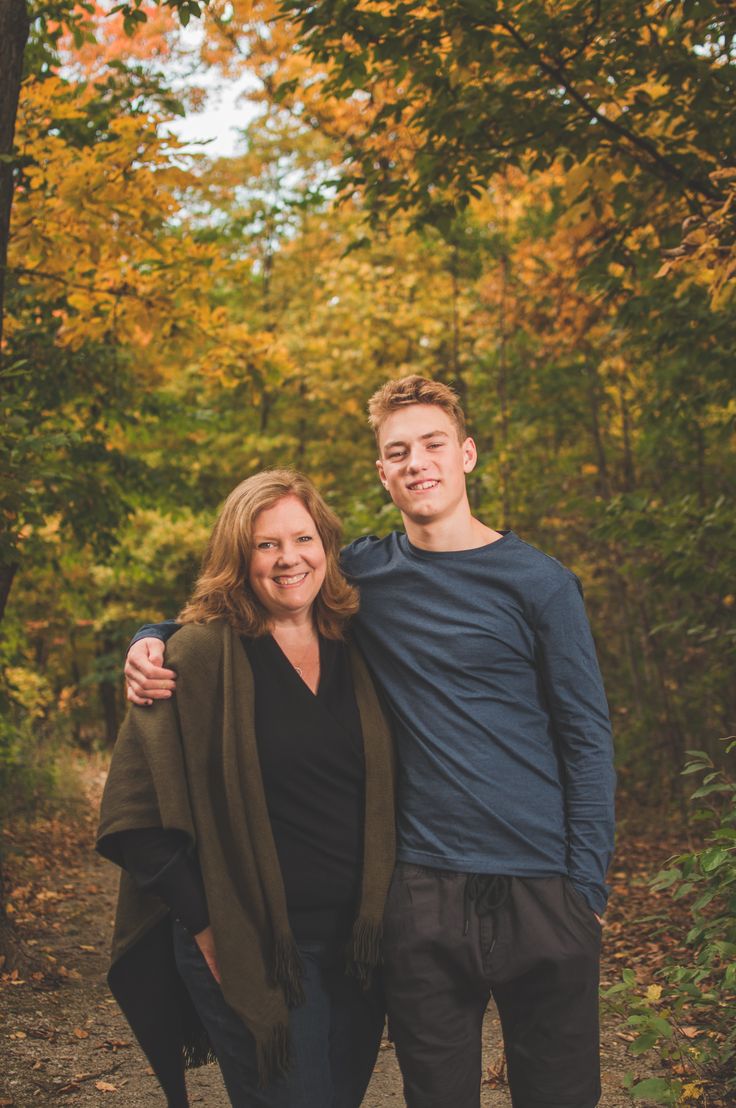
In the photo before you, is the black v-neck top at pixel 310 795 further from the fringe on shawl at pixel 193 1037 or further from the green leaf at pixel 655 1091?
the green leaf at pixel 655 1091

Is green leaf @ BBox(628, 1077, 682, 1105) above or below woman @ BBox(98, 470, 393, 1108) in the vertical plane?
below

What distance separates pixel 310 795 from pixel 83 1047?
3.00 m

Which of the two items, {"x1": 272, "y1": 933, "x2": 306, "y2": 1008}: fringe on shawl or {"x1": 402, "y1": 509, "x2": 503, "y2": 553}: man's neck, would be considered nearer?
{"x1": 272, "y1": 933, "x2": 306, "y2": 1008}: fringe on shawl

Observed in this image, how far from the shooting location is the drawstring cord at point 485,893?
246cm

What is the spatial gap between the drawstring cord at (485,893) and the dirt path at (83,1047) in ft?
7.08

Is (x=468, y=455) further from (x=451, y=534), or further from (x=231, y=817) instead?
(x=231, y=817)

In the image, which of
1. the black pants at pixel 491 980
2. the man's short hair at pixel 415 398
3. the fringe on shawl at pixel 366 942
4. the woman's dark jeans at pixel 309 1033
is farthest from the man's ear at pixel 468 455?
the woman's dark jeans at pixel 309 1033

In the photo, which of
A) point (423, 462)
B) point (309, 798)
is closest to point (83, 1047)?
point (309, 798)

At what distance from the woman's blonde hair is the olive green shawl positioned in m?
0.12

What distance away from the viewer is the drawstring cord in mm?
2459

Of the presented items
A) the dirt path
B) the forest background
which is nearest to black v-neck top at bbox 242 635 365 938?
the forest background

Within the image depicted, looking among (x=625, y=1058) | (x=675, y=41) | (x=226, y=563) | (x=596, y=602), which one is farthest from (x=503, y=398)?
(x=226, y=563)

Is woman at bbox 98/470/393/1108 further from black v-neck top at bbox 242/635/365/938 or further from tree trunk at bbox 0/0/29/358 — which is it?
tree trunk at bbox 0/0/29/358

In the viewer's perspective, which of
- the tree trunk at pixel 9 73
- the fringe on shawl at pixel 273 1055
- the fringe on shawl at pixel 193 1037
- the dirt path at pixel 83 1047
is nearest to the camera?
the fringe on shawl at pixel 273 1055
